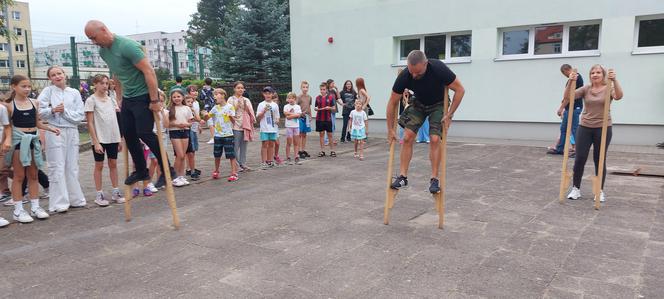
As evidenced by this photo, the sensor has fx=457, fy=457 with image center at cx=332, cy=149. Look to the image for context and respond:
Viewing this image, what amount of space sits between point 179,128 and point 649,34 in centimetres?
1137

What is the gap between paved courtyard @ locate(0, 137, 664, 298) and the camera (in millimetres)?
3541

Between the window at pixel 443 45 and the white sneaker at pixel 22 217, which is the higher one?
the window at pixel 443 45

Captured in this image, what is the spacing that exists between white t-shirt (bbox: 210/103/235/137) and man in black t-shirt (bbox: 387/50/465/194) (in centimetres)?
387

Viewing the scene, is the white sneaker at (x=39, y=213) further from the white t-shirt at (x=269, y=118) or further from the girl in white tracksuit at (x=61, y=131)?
the white t-shirt at (x=269, y=118)

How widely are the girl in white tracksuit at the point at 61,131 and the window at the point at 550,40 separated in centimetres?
1123

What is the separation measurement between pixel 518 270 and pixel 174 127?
5805 mm

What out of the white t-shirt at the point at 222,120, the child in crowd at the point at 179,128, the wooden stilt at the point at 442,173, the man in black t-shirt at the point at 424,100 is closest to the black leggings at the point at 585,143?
the man in black t-shirt at the point at 424,100

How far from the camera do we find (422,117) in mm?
5410

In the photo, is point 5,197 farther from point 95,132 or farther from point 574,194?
point 574,194

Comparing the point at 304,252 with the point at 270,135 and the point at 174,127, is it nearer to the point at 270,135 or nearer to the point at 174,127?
the point at 174,127

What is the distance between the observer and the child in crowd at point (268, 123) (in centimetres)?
898

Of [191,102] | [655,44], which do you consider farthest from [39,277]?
[655,44]

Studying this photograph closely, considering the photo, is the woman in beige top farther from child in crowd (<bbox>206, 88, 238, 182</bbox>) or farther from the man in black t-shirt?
child in crowd (<bbox>206, 88, 238, 182</bbox>)

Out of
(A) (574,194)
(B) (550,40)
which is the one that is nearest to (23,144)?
(A) (574,194)
